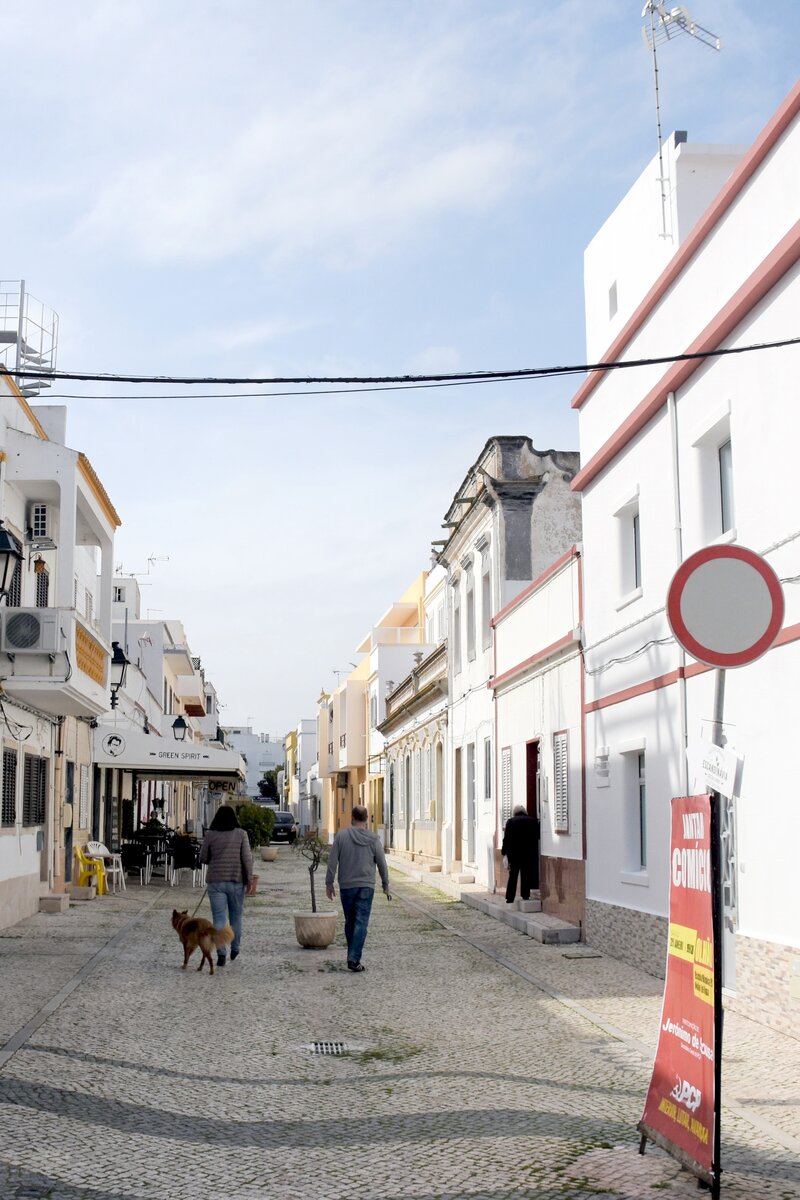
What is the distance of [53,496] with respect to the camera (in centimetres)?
1772

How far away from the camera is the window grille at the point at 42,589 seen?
731 inches

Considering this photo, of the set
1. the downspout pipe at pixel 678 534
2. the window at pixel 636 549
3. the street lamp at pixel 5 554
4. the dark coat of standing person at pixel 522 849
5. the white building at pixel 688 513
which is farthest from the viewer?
the dark coat of standing person at pixel 522 849

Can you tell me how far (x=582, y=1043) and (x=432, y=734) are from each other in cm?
2281

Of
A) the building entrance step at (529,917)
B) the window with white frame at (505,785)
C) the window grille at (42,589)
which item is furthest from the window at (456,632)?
the window grille at (42,589)

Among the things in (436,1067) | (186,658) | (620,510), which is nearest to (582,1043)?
(436,1067)

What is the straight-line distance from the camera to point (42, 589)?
1891 centimetres

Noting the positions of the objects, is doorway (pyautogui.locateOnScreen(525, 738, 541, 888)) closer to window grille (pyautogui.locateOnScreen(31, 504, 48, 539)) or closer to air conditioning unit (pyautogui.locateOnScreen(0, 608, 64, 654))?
air conditioning unit (pyautogui.locateOnScreen(0, 608, 64, 654))

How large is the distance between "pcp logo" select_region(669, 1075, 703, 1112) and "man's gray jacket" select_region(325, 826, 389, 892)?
23.8ft

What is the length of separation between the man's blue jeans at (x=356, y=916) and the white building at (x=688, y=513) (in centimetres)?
274

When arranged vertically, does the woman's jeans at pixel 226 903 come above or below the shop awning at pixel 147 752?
below

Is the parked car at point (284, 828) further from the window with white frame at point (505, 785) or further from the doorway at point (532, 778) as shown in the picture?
the doorway at point (532, 778)

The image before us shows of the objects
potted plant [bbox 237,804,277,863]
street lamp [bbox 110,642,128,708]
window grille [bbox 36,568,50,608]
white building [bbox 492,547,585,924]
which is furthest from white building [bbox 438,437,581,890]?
potted plant [bbox 237,804,277,863]

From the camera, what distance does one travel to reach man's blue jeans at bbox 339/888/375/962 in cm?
1262

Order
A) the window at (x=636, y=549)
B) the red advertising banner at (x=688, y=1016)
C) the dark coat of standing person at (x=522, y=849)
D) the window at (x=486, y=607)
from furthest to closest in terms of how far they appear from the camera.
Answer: the window at (x=486, y=607)
the dark coat of standing person at (x=522, y=849)
the window at (x=636, y=549)
the red advertising banner at (x=688, y=1016)
